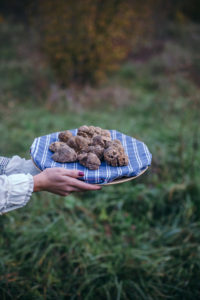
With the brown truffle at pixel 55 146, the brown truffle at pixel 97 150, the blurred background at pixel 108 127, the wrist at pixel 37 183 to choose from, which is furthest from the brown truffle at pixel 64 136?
the blurred background at pixel 108 127

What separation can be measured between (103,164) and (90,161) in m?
0.12

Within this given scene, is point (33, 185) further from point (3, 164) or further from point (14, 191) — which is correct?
point (3, 164)

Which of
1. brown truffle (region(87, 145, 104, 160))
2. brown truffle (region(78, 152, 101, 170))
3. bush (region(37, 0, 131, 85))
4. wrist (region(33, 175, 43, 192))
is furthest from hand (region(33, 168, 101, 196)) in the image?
bush (region(37, 0, 131, 85))

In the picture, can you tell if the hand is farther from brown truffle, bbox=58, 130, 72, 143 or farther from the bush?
the bush

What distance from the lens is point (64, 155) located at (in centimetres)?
174

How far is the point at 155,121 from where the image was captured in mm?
5445

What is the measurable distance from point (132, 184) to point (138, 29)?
510 cm

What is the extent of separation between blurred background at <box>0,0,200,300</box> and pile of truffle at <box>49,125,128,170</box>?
48.7 inches

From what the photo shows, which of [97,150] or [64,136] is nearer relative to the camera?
[97,150]

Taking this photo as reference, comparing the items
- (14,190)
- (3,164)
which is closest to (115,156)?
(14,190)

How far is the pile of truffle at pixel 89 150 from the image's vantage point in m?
1.72

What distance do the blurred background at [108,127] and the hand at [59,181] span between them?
1.21m

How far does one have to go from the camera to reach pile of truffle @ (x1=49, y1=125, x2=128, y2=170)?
1.72 m

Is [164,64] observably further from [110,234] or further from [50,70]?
[110,234]
